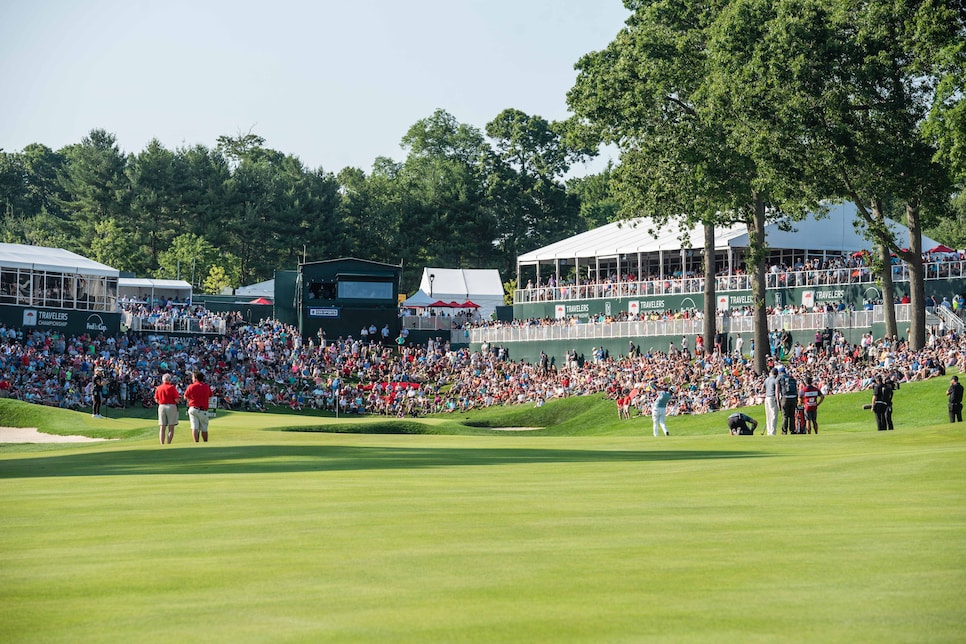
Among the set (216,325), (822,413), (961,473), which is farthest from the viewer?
(216,325)

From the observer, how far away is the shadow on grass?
20141mm

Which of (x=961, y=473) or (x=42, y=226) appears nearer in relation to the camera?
(x=961, y=473)

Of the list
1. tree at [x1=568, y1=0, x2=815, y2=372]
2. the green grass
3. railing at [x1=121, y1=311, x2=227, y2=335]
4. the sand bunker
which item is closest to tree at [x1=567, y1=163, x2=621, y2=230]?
railing at [x1=121, y1=311, x2=227, y2=335]

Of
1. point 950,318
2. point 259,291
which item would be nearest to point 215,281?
point 259,291

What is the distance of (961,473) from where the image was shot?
15.8m

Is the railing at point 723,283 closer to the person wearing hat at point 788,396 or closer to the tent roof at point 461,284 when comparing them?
the tent roof at point 461,284

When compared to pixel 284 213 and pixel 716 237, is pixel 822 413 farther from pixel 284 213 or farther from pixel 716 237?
pixel 284 213

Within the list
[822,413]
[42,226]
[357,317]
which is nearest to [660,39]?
[822,413]

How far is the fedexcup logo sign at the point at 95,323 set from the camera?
66188 mm

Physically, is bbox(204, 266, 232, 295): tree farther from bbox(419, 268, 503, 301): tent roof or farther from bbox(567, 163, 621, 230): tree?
bbox(567, 163, 621, 230): tree

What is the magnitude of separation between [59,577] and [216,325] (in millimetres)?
61540

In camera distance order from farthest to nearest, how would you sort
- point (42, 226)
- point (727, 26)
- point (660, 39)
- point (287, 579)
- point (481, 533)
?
1. point (42, 226)
2. point (660, 39)
3. point (727, 26)
4. point (481, 533)
5. point (287, 579)

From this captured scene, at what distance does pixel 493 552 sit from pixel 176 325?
60602 millimetres

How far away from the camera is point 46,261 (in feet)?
221
